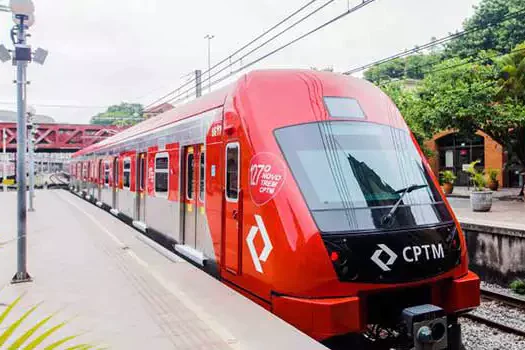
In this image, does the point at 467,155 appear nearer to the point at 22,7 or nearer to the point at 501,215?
the point at 501,215

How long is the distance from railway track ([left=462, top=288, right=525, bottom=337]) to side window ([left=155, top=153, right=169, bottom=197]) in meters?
5.81

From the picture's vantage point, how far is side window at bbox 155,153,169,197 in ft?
31.1

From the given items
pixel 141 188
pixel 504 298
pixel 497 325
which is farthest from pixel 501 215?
pixel 141 188

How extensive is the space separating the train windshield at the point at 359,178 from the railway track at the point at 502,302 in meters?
2.75

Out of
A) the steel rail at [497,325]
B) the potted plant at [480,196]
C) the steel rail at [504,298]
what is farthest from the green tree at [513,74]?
the steel rail at [497,325]

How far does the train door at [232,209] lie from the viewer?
5680 millimetres

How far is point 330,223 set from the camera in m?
4.69

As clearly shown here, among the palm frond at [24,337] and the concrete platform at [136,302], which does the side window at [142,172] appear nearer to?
the concrete platform at [136,302]

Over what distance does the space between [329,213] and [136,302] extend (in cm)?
255

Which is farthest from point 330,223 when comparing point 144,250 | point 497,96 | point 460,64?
point 460,64

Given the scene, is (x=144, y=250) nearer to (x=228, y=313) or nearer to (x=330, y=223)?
(x=228, y=313)

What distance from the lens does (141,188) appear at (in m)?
12.2

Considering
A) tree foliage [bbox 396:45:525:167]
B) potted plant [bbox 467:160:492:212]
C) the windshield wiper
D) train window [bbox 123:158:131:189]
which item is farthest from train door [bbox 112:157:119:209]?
tree foliage [bbox 396:45:525:167]

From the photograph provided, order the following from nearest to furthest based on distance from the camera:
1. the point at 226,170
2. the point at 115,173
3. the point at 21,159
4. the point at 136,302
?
the point at 136,302
the point at 226,170
the point at 21,159
the point at 115,173
